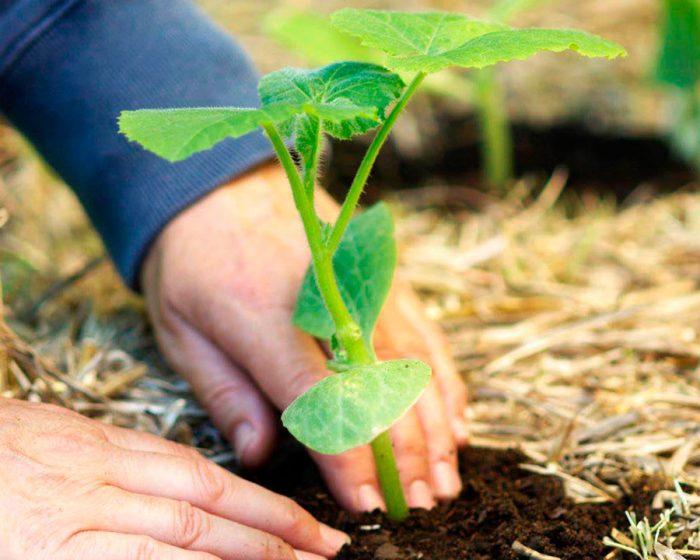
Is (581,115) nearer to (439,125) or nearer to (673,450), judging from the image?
(439,125)

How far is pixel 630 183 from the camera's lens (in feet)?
9.92

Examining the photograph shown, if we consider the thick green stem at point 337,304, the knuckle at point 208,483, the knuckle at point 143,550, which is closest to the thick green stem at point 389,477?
the thick green stem at point 337,304

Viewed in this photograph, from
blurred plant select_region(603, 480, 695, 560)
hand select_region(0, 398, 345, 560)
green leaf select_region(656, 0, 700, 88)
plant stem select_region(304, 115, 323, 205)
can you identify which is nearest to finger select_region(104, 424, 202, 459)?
hand select_region(0, 398, 345, 560)

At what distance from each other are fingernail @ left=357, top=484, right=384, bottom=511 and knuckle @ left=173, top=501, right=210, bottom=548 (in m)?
0.28

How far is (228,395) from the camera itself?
1.48 m

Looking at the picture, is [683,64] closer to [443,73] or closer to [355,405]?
[443,73]

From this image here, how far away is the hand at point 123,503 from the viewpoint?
1.01 meters

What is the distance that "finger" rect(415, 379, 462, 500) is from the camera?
1.35 meters

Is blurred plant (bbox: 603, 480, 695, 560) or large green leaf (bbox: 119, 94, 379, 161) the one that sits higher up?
large green leaf (bbox: 119, 94, 379, 161)

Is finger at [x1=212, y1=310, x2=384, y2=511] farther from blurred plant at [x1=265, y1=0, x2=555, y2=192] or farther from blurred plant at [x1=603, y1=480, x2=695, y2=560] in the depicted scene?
blurred plant at [x1=265, y1=0, x2=555, y2=192]

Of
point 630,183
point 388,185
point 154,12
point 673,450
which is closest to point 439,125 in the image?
point 388,185

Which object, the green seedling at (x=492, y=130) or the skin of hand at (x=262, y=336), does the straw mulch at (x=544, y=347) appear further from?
the green seedling at (x=492, y=130)

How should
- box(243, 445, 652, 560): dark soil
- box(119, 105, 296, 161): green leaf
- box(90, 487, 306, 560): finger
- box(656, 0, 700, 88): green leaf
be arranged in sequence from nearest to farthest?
box(119, 105, 296, 161): green leaf
box(90, 487, 306, 560): finger
box(243, 445, 652, 560): dark soil
box(656, 0, 700, 88): green leaf

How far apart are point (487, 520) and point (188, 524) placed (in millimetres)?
449
